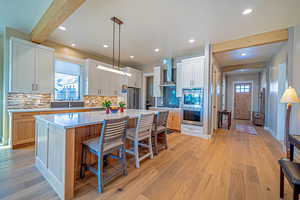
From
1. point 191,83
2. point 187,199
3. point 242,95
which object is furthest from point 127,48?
point 242,95

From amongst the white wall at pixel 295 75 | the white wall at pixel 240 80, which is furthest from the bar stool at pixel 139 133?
the white wall at pixel 240 80

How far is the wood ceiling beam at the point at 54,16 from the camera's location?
1946mm

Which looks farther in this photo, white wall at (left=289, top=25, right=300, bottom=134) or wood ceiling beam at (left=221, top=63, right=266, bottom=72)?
wood ceiling beam at (left=221, top=63, right=266, bottom=72)

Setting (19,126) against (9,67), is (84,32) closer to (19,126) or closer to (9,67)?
(9,67)

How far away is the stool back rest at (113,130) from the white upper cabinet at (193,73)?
3.15m

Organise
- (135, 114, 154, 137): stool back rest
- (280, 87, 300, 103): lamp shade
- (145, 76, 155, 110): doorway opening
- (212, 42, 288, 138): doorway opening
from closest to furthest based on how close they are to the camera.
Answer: (135, 114, 154, 137): stool back rest < (280, 87, 300, 103): lamp shade < (212, 42, 288, 138): doorway opening < (145, 76, 155, 110): doorway opening

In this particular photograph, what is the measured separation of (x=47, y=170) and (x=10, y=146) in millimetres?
2172

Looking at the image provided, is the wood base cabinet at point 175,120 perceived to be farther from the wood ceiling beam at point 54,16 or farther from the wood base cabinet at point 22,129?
the wood base cabinet at point 22,129

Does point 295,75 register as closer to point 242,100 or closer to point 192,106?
point 192,106

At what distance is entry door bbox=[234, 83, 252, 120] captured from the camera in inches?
308

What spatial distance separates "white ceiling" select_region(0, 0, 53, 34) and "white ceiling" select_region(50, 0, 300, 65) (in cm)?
50

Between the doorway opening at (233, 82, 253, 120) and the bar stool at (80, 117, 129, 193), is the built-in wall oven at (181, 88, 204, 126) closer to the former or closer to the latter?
the bar stool at (80, 117, 129, 193)

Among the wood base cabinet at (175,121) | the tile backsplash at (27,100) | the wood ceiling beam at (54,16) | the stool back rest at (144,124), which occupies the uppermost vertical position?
the wood ceiling beam at (54,16)

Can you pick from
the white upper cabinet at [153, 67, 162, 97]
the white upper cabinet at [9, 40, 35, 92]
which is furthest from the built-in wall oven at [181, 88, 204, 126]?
the white upper cabinet at [9, 40, 35, 92]
